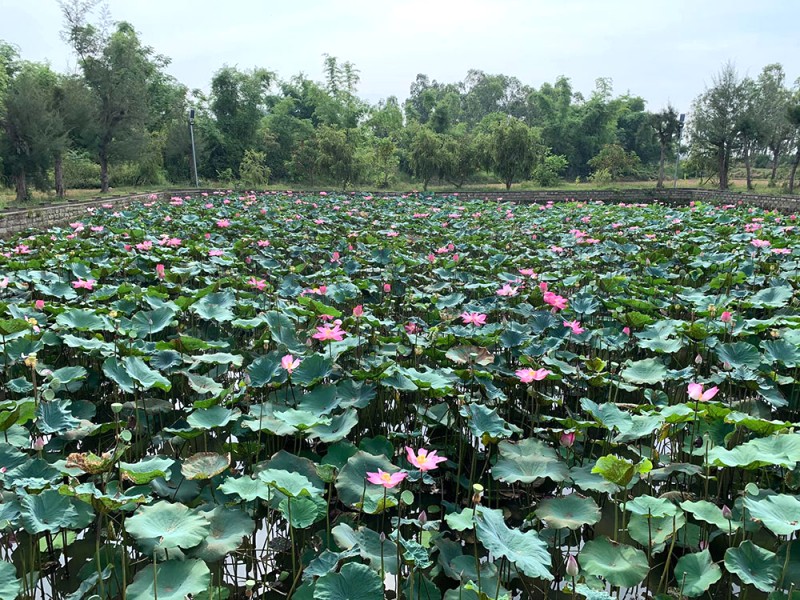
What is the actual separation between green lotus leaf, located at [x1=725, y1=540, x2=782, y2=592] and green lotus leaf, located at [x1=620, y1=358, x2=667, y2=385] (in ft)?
3.63

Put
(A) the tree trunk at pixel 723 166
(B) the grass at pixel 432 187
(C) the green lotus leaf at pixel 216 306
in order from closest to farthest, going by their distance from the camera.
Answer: (C) the green lotus leaf at pixel 216 306 → (B) the grass at pixel 432 187 → (A) the tree trunk at pixel 723 166

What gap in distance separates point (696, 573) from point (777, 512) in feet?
0.80

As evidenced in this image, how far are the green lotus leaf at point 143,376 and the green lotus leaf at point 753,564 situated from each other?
5.84ft

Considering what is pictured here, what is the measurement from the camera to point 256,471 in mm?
1718

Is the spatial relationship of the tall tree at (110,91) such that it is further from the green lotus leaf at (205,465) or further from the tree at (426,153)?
the green lotus leaf at (205,465)

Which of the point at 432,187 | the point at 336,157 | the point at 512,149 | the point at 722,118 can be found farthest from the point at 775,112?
the point at 336,157

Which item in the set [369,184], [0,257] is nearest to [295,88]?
[369,184]

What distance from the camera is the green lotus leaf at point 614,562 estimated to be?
140cm

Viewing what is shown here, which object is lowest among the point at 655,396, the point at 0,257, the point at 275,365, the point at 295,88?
the point at 655,396

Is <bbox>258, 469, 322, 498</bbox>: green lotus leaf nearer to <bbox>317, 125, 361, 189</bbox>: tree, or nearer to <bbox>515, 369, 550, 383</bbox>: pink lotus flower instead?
<bbox>515, 369, 550, 383</bbox>: pink lotus flower

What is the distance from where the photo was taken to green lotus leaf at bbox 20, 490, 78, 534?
1.32 meters

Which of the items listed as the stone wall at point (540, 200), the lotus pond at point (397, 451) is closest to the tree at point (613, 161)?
the stone wall at point (540, 200)

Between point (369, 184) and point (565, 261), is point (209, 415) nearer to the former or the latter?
point (565, 261)

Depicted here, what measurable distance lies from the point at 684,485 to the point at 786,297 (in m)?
2.01
